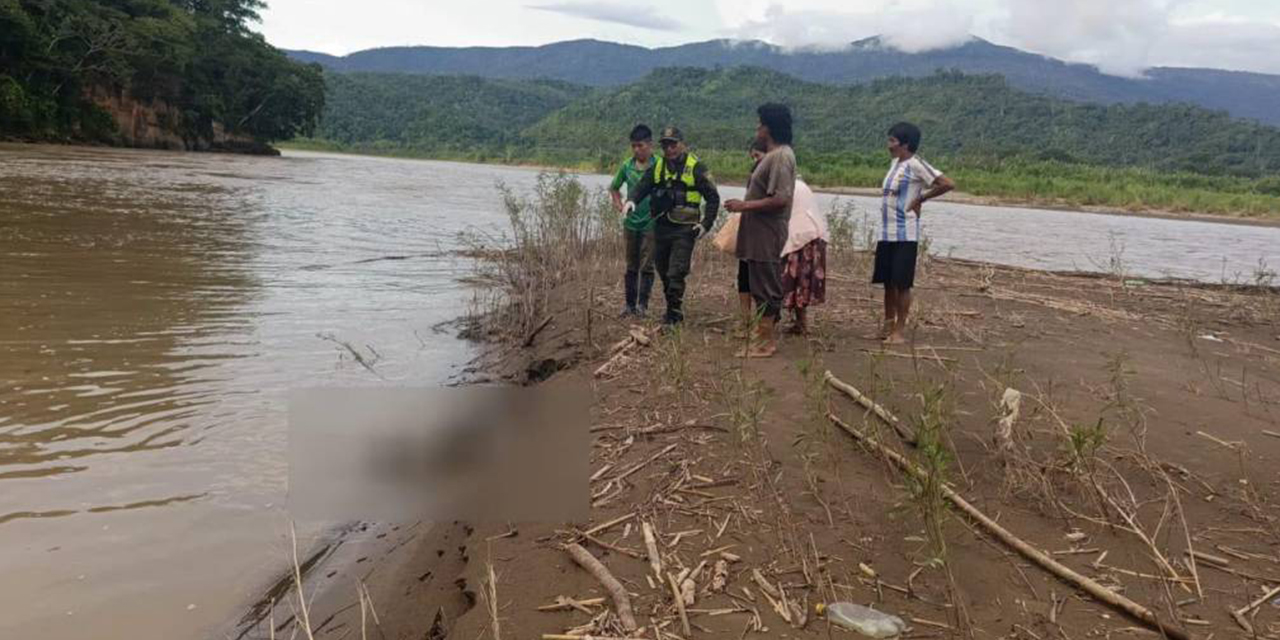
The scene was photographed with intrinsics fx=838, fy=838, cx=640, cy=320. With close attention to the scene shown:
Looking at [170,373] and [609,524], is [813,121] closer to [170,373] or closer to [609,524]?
[170,373]

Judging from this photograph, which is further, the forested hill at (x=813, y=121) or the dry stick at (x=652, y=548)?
the forested hill at (x=813, y=121)

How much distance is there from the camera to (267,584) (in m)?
3.11

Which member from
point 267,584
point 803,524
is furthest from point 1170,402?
point 267,584

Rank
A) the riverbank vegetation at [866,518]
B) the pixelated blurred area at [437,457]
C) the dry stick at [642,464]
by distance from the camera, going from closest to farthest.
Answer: the riverbank vegetation at [866,518]
the pixelated blurred area at [437,457]
the dry stick at [642,464]

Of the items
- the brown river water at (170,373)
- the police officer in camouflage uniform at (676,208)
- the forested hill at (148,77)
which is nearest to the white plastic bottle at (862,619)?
the brown river water at (170,373)

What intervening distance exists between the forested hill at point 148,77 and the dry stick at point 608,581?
4091cm

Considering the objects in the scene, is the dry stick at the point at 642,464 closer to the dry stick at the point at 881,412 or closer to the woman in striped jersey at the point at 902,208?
the dry stick at the point at 881,412

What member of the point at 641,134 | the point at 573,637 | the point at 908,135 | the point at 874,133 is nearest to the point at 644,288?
the point at 641,134

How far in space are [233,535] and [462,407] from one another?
107 centimetres

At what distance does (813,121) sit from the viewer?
311 feet

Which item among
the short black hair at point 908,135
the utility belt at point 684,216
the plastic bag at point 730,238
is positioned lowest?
the plastic bag at point 730,238

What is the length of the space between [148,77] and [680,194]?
50237 mm

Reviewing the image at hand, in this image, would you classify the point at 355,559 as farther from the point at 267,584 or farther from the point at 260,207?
the point at 260,207

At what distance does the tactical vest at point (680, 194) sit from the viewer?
6348 millimetres
